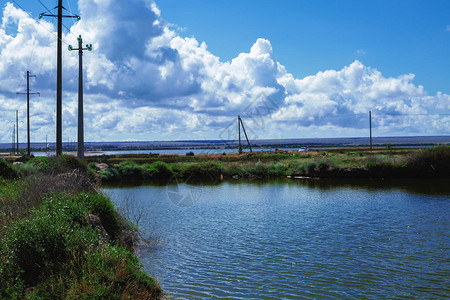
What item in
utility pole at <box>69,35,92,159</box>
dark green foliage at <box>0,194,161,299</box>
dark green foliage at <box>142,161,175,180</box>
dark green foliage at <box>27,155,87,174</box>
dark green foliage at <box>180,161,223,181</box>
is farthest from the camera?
dark green foliage at <box>180,161,223,181</box>

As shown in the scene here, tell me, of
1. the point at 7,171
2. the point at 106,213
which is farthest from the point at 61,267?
the point at 7,171

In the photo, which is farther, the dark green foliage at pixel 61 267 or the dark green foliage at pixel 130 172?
the dark green foliage at pixel 130 172

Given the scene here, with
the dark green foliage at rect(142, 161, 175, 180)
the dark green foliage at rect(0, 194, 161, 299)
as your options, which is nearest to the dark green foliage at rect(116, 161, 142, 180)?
the dark green foliage at rect(142, 161, 175, 180)

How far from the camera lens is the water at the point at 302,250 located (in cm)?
880

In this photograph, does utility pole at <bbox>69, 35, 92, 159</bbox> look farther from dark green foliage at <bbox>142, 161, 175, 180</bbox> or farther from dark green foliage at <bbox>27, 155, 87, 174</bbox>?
dark green foliage at <bbox>142, 161, 175, 180</bbox>

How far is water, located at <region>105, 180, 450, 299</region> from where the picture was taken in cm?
880

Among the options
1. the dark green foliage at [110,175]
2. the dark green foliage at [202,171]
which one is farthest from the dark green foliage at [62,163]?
the dark green foliage at [202,171]

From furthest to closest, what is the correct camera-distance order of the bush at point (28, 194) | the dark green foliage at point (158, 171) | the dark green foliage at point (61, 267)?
the dark green foliage at point (158, 171) < the bush at point (28, 194) < the dark green foliage at point (61, 267)

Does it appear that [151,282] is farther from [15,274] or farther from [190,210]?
[190,210]

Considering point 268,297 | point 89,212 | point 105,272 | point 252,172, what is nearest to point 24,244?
point 105,272

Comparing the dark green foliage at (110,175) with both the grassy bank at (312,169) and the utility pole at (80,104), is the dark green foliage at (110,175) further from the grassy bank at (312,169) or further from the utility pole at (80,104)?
the utility pole at (80,104)

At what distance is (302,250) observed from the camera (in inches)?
458

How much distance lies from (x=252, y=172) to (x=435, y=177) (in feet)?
55.9

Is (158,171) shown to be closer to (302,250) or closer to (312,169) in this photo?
(312,169)
